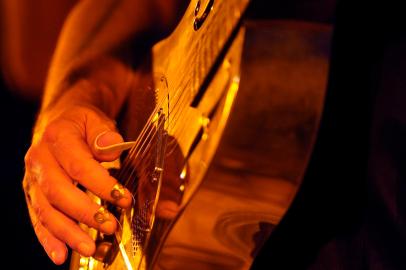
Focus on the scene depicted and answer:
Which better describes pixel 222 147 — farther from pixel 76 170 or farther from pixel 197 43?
pixel 76 170

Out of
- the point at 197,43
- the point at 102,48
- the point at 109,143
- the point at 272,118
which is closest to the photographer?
the point at 272,118

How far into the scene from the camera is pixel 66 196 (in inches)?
22.6

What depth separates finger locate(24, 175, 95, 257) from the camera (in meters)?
0.56

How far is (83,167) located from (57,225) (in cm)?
9

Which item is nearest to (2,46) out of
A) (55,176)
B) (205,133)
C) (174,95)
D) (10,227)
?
(10,227)

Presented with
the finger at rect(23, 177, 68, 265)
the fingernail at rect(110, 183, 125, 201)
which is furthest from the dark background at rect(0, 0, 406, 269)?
the finger at rect(23, 177, 68, 265)

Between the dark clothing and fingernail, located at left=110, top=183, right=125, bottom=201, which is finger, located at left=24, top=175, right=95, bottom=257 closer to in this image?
fingernail, located at left=110, top=183, right=125, bottom=201

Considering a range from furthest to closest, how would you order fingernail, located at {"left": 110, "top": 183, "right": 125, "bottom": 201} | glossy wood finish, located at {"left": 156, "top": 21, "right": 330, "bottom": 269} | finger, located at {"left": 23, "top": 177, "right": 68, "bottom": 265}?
finger, located at {"left": 23, "top": 177, "right": 68, "bottom": 265}, fingernail, located at {"left": 110, "top": 183, "right": 125, "bottom": 201}, glossy wood finish, located at {"left": 156, "top": 21, "right": 330, "bottom": 269}

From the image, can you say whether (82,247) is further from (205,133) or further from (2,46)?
(2,46)

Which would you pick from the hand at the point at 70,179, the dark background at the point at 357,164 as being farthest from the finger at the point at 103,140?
the dark background at the point at 357,164

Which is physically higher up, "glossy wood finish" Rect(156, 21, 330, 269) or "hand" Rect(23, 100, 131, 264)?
"glossy wood finish" Rect(156, 21, 330, 269)

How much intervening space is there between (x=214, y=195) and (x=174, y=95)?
155 millimetres

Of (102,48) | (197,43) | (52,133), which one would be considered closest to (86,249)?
(52,133)

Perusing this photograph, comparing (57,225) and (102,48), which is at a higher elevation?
(102,48)
